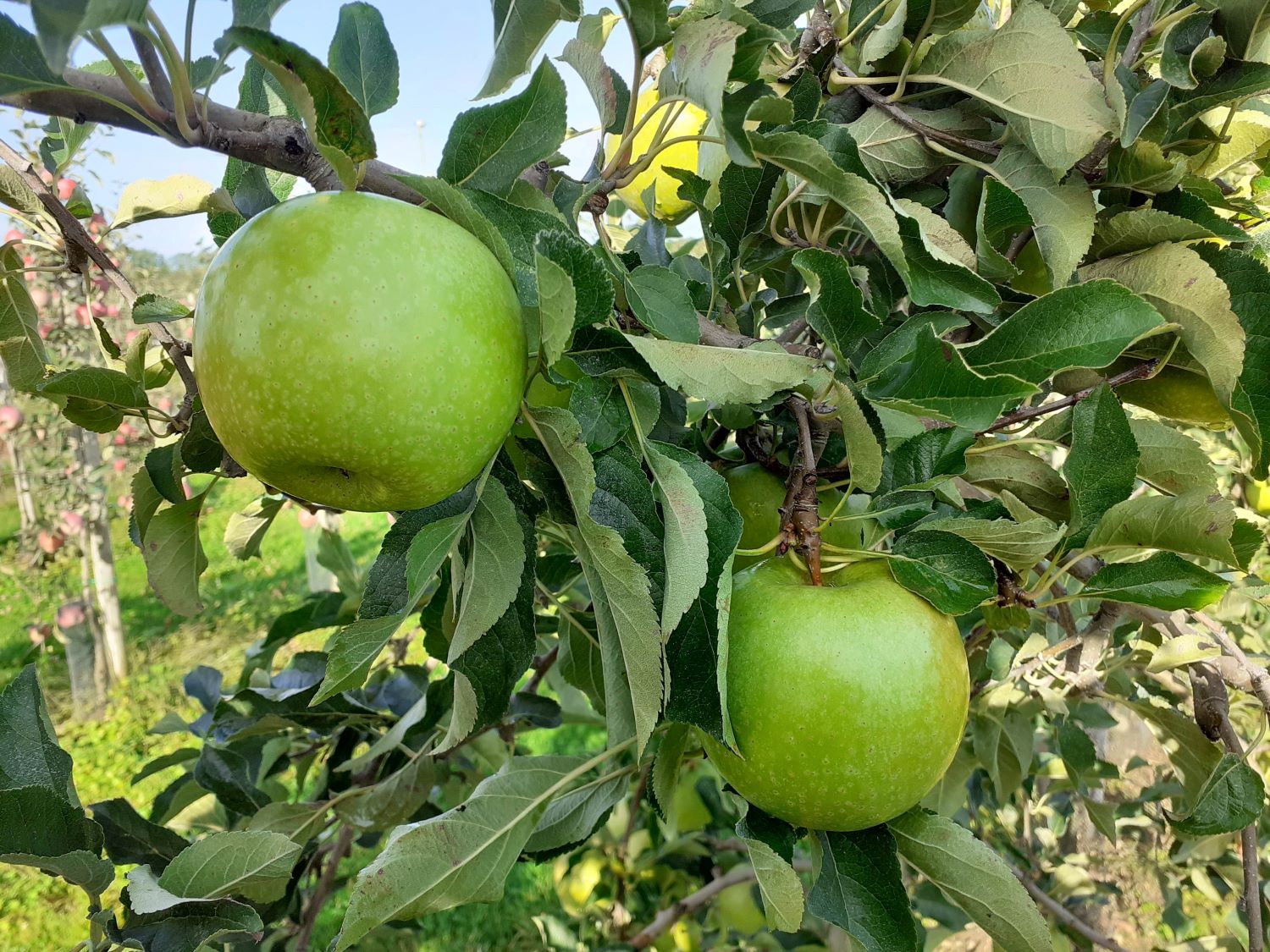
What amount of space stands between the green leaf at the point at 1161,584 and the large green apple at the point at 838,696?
13 cm

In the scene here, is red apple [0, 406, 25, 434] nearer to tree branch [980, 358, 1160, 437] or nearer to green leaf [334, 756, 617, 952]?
green leaf [334, 756, 617, 952]

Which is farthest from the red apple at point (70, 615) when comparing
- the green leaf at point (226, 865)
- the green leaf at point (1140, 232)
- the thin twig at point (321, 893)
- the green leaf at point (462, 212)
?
the green leaf at point (1140, 232)

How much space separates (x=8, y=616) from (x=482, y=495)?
5615 mm

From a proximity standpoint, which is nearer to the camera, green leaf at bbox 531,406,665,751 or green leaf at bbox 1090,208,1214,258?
green leaf at bbox 531,406,665,751

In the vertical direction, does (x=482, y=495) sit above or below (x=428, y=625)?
above

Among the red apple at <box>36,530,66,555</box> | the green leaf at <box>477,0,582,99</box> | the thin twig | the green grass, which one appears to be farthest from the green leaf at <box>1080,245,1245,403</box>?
the red apple at <box>36,530,66,555</box>

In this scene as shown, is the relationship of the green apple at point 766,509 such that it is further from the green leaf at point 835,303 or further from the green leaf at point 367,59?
the green leaf at point 367,59

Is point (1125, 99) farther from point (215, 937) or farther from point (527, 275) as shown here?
point (215, 937)

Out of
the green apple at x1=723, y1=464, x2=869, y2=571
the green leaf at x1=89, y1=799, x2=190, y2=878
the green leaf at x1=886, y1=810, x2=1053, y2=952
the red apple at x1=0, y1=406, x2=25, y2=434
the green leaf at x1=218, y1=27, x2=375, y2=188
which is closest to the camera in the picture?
the green leaf at x1=218, y1=27, x2=375, y2=188

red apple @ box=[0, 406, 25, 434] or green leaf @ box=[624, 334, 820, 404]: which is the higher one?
green leaf @ box=[624, 334, 820, 404]

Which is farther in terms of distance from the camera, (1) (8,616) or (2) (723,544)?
(1) (8,616)

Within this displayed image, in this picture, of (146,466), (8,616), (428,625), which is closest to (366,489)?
(428,625)

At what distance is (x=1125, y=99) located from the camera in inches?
24.2

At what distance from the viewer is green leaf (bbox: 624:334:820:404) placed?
0.46 meters
